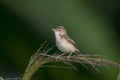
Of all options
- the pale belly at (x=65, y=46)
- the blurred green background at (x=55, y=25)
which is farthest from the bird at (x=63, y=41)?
the blurred green background at (x=55, y=25)

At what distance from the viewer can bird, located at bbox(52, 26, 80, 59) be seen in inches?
163

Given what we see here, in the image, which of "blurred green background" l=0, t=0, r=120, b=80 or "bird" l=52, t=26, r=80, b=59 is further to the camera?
"blurred green background" l=0, t=0, r=120, b=80

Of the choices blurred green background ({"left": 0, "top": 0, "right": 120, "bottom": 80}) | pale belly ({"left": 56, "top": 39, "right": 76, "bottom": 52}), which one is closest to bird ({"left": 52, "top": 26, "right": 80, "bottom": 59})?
pale belly ({"left": 56, "top": 39, "right": 76, "bottom": 52})

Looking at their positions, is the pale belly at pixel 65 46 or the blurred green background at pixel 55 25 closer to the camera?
the pale belly at pixel 65 46

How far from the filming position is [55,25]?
180 inches

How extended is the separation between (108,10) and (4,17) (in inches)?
39.8

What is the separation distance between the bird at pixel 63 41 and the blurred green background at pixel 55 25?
13 centimetres

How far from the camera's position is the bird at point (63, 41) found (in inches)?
163

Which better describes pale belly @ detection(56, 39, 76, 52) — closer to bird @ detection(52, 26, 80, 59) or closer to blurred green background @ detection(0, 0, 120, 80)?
bird @ detection(52, 26, 80, 59)

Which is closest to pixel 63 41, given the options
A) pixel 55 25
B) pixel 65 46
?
pixel 65 46

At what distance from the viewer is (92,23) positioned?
15.2 feet

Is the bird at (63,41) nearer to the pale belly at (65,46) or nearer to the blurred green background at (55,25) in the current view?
the pale belly at (65,46)

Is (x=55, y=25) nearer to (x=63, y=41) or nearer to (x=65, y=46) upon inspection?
(x=63, y=41)

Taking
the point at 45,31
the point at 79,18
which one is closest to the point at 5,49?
the point at 45,31
